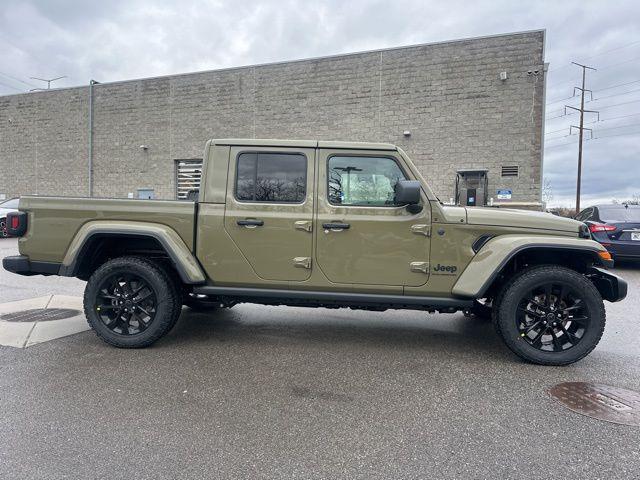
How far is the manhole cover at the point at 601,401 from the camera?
295 cm

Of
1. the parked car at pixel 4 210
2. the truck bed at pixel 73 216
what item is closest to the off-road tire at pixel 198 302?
the truck bed at pixel 73 216

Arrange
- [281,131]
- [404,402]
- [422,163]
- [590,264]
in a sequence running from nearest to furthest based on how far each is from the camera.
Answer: [404,402] → [590,264] → [422,163] → [281,131]

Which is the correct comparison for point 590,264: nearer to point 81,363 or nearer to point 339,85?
point 81,363

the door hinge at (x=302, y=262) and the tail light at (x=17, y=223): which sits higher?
the tail light at (x=17, y=223)

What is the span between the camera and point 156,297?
4.18 metres

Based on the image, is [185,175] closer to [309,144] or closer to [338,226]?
[309,144]

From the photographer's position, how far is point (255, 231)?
13.4ft

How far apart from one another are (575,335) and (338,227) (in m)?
2.39

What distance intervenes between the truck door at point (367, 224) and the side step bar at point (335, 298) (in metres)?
0.14

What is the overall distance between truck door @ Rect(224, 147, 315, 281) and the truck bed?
0.47 m

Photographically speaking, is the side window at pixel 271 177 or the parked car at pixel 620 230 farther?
the parked car at pixel 620 230

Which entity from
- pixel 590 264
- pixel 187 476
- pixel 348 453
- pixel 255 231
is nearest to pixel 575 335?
pixel 590 264

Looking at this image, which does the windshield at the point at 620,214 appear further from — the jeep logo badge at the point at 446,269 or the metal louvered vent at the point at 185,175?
the metal louvered vent at the point at 185,175

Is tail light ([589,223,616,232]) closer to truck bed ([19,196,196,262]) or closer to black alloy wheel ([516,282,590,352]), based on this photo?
black alloy wheel ([516,282,590,352])
